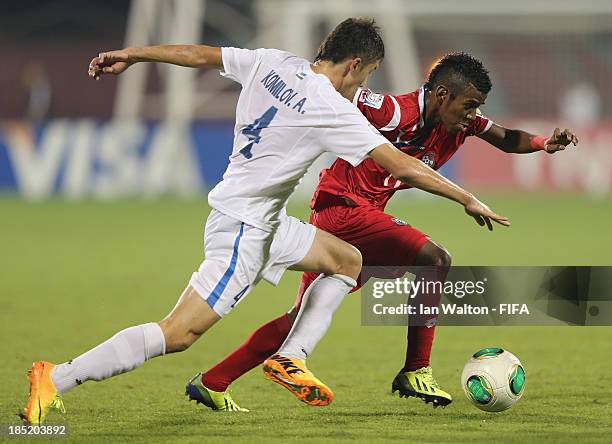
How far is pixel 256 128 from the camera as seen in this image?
5.81 m

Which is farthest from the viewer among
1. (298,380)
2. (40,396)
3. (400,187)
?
(400,187)

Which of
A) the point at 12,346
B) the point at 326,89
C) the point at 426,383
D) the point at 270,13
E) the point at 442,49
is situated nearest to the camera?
the point at 326,89

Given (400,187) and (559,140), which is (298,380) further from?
(559,140)

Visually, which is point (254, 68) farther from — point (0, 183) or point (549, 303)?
point (0, 183)

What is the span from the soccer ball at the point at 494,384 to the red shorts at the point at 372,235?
0.73 meters

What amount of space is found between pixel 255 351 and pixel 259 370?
1294 millimetres

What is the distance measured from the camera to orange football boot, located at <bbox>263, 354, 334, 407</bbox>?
5629 mm

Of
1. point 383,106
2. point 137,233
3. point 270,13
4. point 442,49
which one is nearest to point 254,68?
point 383,106

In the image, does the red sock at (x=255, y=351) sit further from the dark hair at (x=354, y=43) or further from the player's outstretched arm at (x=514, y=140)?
the player's outstretched arm at (x=514, y=140)

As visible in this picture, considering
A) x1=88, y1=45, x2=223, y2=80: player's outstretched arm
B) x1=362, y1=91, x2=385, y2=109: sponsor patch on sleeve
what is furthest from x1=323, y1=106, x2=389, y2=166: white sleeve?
x1=362, y1=91, x2=385, y2=109: sponsor patch on sleeve

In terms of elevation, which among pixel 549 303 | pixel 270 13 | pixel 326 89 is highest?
pixel 270 13

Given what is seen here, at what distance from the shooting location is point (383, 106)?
655 cm

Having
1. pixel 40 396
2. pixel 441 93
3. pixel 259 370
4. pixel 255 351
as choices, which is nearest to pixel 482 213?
pixel 441 93

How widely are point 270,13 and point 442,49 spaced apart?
966 centimetres
